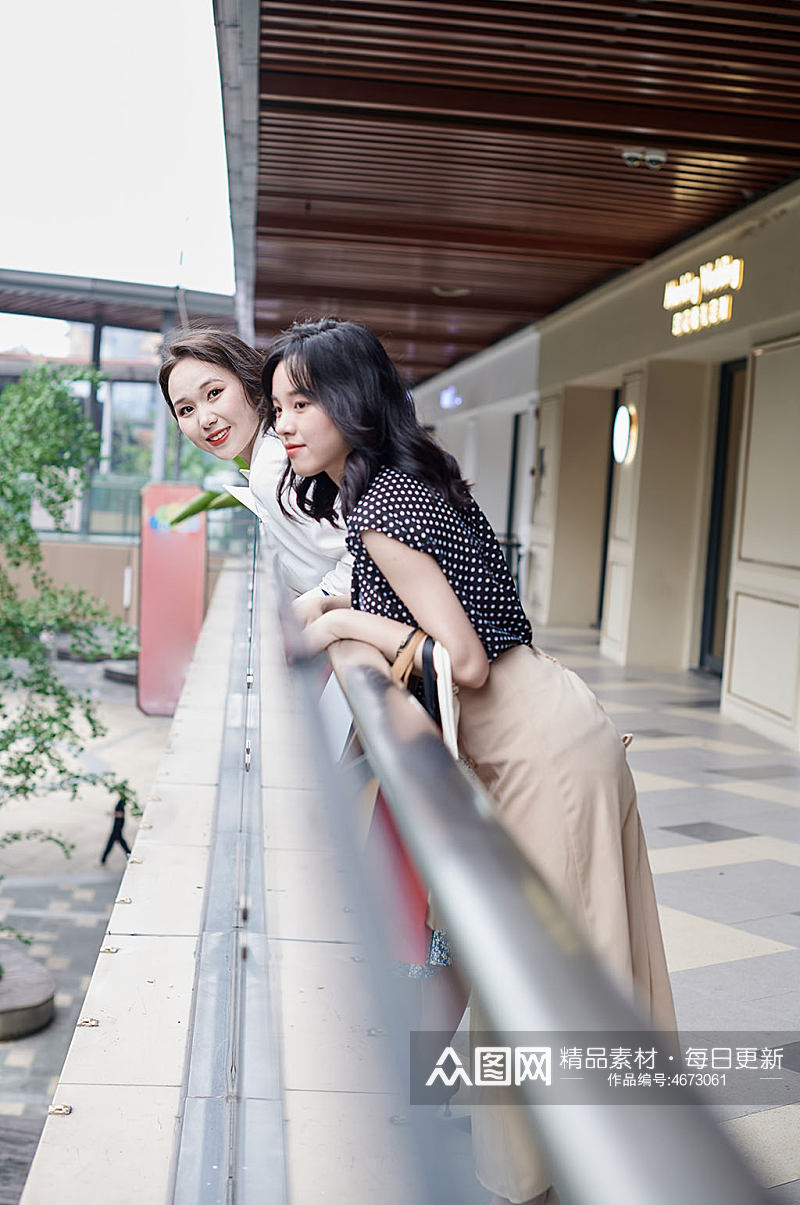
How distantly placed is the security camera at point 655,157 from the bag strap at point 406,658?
5412 millimetres

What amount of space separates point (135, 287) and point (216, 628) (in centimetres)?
979

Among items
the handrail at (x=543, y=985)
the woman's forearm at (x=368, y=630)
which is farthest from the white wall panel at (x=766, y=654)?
the handrail at (x=543, y=985)

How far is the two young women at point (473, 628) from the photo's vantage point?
149cm

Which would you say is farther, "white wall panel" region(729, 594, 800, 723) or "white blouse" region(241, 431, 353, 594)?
"white wall panel" region(729, 594, 800, 723)

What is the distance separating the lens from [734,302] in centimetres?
724

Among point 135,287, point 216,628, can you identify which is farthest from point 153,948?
point 135,287

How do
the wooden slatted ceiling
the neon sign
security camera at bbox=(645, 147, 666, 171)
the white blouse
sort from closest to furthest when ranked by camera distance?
1. the white blouse
2. the wooden slatted ceiling
3. security camera at bbox=(645, 147, 666, 171)
4. the neon sign

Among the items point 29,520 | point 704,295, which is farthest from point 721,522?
point 29,520

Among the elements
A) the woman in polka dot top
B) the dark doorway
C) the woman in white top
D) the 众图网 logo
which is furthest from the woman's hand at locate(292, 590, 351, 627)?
the dark doorway

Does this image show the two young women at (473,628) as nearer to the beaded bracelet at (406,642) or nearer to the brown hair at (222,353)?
the beaded bracelet at (406,642)

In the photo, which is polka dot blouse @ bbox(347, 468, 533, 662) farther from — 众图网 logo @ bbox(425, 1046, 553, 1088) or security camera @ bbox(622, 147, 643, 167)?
security camera @ bbox(622, 147, 643, 167)

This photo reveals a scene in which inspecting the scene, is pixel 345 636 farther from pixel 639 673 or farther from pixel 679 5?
pixel 639 673

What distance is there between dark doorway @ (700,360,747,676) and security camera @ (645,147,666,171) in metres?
2.76

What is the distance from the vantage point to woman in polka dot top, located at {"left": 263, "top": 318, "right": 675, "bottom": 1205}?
1.49 m
